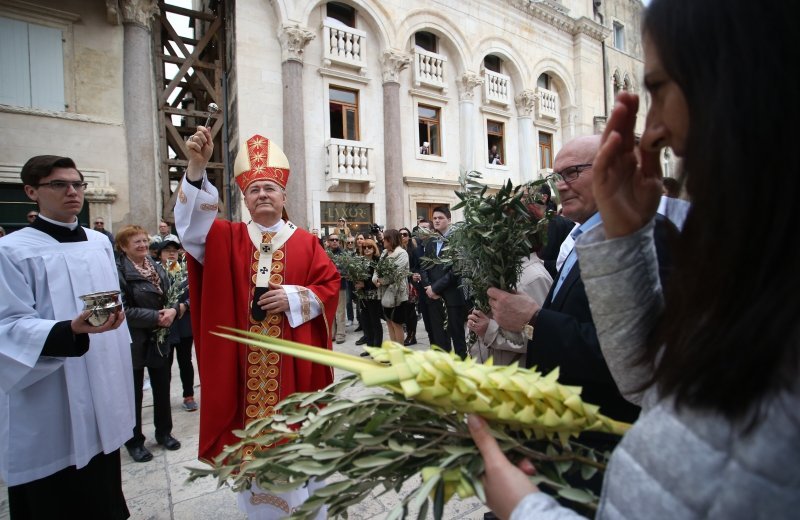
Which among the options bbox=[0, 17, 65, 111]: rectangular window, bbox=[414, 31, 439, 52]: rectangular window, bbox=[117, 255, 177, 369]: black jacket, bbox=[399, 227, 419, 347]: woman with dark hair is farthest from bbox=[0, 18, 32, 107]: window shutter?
bbox=[414, 31, 439, 52]: rectangular window

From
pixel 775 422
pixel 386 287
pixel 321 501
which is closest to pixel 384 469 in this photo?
pixel 321 501

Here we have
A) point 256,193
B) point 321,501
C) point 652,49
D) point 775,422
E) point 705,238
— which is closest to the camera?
point 775,422

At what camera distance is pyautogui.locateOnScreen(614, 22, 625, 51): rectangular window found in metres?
21.7

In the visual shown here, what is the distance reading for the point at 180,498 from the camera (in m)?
3.06

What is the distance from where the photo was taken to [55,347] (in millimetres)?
2035

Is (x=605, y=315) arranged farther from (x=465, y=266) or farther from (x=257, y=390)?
(x=257, y=390)

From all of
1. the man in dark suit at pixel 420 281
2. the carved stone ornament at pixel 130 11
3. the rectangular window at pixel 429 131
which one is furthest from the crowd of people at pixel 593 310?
the rectangular window at pixel 429 131

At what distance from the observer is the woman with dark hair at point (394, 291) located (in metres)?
6.80

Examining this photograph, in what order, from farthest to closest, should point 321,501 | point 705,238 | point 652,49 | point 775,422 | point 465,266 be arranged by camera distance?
point 465,266
point 321,501
point 652,49
point 705,238
point 775,422

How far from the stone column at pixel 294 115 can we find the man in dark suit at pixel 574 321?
10013mm

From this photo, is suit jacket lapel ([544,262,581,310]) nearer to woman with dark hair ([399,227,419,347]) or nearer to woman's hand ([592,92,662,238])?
woman's hand ([592,92,662,238])

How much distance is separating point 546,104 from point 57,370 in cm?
1895

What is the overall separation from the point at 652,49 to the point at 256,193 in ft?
8.21

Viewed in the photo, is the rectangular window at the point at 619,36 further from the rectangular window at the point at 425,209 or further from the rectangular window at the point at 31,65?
the rectangular window at the point at 31,65
